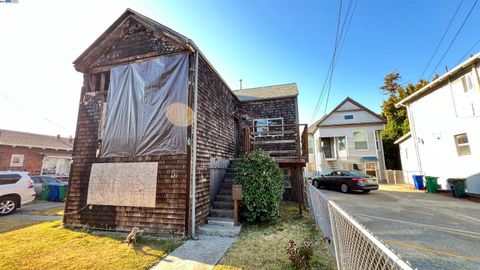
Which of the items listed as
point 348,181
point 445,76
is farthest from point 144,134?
point 445,76

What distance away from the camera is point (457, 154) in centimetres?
1112

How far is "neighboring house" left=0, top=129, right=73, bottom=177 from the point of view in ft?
53.2

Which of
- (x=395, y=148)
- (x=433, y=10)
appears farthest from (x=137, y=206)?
(x=395, y=148)

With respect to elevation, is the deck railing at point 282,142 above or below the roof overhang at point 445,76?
below

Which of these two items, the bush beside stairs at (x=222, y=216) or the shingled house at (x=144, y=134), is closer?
the bush beside stairs at (x=222, y=216)

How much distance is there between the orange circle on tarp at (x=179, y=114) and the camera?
6.14 metres

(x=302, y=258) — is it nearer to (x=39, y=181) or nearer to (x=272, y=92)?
(x=272, y=92)

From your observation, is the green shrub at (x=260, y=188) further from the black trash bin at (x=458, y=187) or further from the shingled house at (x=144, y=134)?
the black trash bin at (x=458, y=187)

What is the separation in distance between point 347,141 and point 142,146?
2112 cm

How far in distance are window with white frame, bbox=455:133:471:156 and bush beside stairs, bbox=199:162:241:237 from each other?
13252 mm

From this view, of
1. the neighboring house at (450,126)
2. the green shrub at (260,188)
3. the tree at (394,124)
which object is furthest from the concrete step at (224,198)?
the tree at (394,124)

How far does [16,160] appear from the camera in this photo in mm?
16688

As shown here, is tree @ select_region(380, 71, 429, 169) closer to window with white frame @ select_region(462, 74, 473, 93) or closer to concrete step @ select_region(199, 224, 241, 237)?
window with white frame @ select_region(462, 74, 473, 93)

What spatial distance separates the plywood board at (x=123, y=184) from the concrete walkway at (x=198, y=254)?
6.34 ft
